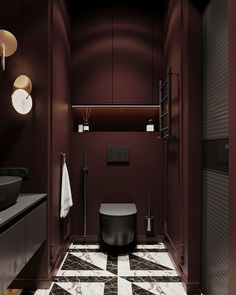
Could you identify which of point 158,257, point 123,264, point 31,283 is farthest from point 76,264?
point 158,257

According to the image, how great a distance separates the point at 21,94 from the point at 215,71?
142 centimetres

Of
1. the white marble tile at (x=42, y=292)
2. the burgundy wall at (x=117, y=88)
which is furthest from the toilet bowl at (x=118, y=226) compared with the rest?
the white marble tile at (x=42, y=292)

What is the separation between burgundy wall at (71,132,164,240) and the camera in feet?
10.4

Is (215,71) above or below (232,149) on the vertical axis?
above

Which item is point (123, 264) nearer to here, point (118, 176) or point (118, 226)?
point (118, 226)

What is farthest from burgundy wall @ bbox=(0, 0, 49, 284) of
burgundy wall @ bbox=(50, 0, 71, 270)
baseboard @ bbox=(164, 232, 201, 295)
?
baseboard @ bbox=(164, 232, 201, 295)

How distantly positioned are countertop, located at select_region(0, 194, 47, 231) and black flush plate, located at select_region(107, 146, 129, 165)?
4.08ft

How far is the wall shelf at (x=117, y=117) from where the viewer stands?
3.33m

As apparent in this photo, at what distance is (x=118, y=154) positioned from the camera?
3.17m

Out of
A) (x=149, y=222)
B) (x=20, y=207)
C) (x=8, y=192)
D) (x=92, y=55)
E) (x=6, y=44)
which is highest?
(x=92, y=55)

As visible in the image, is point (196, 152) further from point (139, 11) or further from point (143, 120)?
point (139, 11)

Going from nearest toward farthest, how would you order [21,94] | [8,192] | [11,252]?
1. [11,252]
2. [8,192]
3. [21,94]

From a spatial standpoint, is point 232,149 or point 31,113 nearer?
point 232,149

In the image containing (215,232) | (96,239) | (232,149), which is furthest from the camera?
(96,239)
